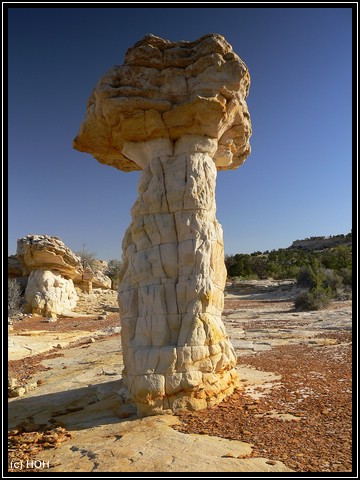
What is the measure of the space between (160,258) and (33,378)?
583 cm

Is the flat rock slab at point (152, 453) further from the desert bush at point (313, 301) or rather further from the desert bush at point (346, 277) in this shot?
the desert bush at point (346, 277)

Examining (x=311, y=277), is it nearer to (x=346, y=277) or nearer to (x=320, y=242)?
(x=346, y=277)

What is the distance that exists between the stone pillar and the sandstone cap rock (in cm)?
40

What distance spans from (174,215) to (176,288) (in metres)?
1.35

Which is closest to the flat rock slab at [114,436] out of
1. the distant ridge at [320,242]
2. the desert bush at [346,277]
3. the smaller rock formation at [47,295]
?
the smaller rock formation at [47,295]

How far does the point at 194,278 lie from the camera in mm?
6594

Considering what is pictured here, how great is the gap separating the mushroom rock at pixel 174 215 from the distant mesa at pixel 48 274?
702 inches

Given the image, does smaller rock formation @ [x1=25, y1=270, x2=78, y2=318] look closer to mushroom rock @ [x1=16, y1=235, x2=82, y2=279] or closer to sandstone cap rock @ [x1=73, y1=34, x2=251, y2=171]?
mushroom rock @ [x1=16, y1=235, x2=82, y2=279]

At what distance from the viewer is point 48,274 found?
79.7 feet

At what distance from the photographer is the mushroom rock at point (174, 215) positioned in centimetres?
628

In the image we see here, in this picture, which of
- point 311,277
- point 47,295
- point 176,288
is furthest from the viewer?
point 311,277

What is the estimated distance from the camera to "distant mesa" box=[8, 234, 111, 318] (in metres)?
23.6

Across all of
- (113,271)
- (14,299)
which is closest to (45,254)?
(14,299)
